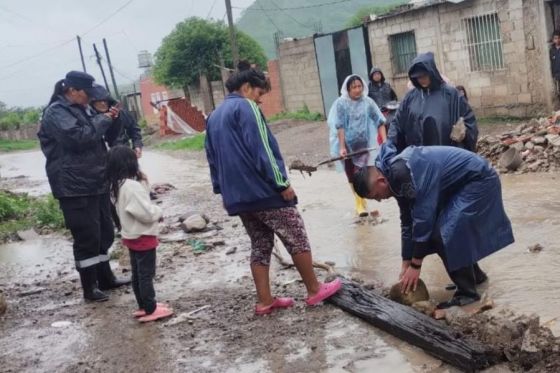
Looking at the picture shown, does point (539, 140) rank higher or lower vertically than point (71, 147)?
lower

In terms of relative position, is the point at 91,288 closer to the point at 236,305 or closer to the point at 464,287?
the point at 236,305

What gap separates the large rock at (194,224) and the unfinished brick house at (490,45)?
823 centimetres

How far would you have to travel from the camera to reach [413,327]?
3.76 m

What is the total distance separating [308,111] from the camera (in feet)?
75.3

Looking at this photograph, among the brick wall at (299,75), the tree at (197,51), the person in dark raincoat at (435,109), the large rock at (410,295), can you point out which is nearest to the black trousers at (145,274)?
the large rock at (410,295)

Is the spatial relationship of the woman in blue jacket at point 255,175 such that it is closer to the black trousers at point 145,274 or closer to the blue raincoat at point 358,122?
the black trousers at point 145,274

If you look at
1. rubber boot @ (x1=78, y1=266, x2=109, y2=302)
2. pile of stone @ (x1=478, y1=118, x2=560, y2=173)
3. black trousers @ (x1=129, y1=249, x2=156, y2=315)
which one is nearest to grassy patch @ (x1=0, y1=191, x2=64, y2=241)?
rubber boot @ (x1=78, y1=266, x2=109, y2=302)

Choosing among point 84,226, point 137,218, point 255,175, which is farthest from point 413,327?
point 84,226

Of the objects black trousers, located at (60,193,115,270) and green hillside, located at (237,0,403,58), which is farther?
green hillside, located at (237,0,403,58)

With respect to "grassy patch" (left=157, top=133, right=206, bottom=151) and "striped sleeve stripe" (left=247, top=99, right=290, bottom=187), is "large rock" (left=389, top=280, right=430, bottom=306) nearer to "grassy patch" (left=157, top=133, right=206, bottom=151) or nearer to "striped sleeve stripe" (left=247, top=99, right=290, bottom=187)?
"striped sleeve stripe" (left=247, top=99, right=290, bottom=187)

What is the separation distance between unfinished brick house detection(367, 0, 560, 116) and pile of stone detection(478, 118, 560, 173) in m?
3.41

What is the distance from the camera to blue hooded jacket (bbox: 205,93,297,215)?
4129mm

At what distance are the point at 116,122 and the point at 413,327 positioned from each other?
11.2 feet

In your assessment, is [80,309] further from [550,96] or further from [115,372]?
[550,96]
